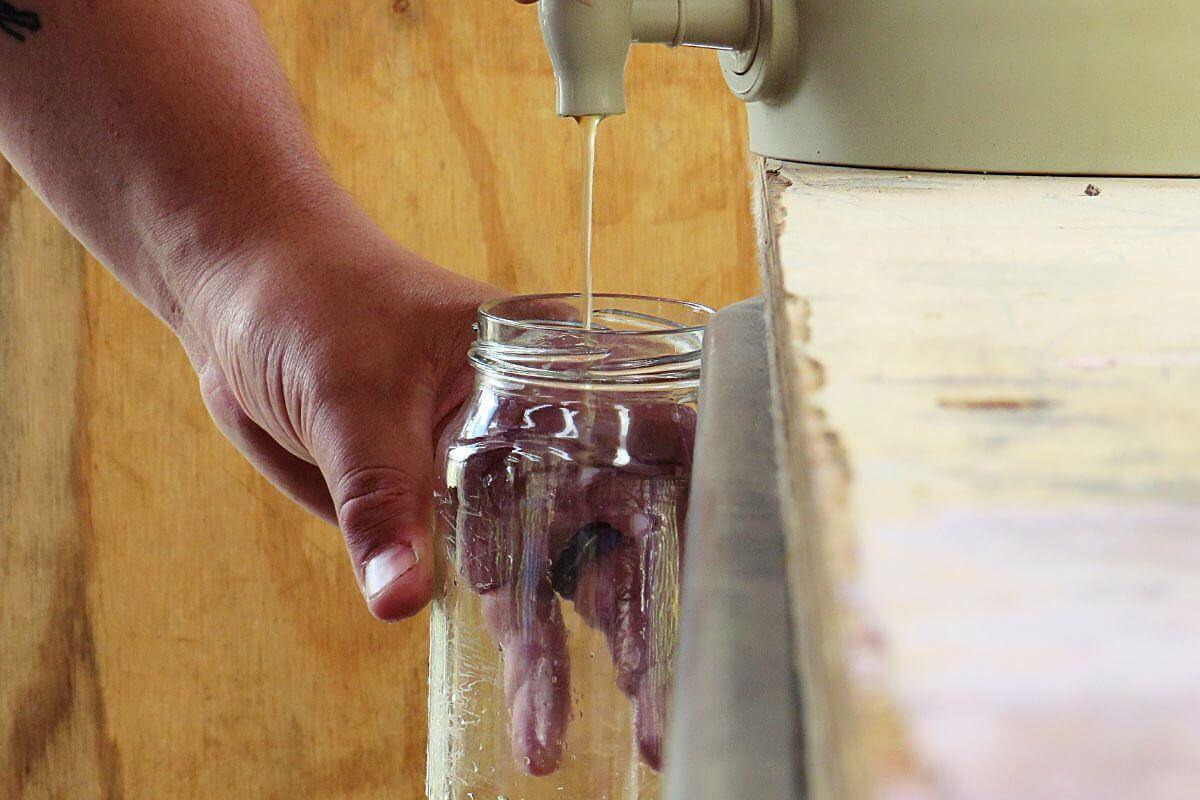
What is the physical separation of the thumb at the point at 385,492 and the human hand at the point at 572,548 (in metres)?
0.05

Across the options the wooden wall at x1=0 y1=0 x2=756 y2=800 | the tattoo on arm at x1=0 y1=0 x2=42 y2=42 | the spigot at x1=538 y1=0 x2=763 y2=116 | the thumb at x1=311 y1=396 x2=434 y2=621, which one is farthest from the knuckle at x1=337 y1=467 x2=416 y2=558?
the wooden wall at x1=0 y1=0 x2=756 y2=800

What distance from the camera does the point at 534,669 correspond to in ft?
1.09

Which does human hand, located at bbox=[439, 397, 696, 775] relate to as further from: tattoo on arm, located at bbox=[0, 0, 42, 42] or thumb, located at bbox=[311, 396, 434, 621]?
tattoo on arm, located at bbox=[0, 0, 42, 42]

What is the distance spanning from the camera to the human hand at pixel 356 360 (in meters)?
0.40

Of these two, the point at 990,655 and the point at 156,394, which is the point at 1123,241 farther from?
the point at 156,394

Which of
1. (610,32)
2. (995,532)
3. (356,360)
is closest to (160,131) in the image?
(356,360)

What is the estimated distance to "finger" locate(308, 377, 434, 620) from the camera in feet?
1.26

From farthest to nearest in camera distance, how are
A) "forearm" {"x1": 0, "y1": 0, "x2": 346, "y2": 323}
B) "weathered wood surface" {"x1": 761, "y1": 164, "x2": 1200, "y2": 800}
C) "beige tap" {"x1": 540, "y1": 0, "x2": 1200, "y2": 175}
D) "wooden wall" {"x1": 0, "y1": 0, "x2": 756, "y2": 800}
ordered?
"wooden wall" {"x1": 0, "y1": 0, "x2": 756, "y2": 800}
"forearm" {"x1": 0, "y1": 0, "x2": 346, "y2": 323}
"beige tap" {"x1": 540, "y1": 0, "x2": 1200, "y2": 175}
"weathered wood surface" {"x1": 761, "y1": 164, "x2": 1200, "y2": 800}

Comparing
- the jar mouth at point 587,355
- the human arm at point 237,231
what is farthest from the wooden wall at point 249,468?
the jar mouth at point 587,355

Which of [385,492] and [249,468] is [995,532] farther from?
[249,468]

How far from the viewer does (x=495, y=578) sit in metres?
0.33

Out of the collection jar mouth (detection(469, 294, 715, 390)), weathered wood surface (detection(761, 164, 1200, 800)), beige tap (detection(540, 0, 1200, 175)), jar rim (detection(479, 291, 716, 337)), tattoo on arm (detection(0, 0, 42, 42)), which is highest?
tattoo on arm (detection(0, 0, 42, 42))

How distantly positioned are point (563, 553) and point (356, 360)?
0.16 meters

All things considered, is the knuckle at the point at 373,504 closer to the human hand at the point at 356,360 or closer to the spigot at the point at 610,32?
the human hand at the point at 356,360
